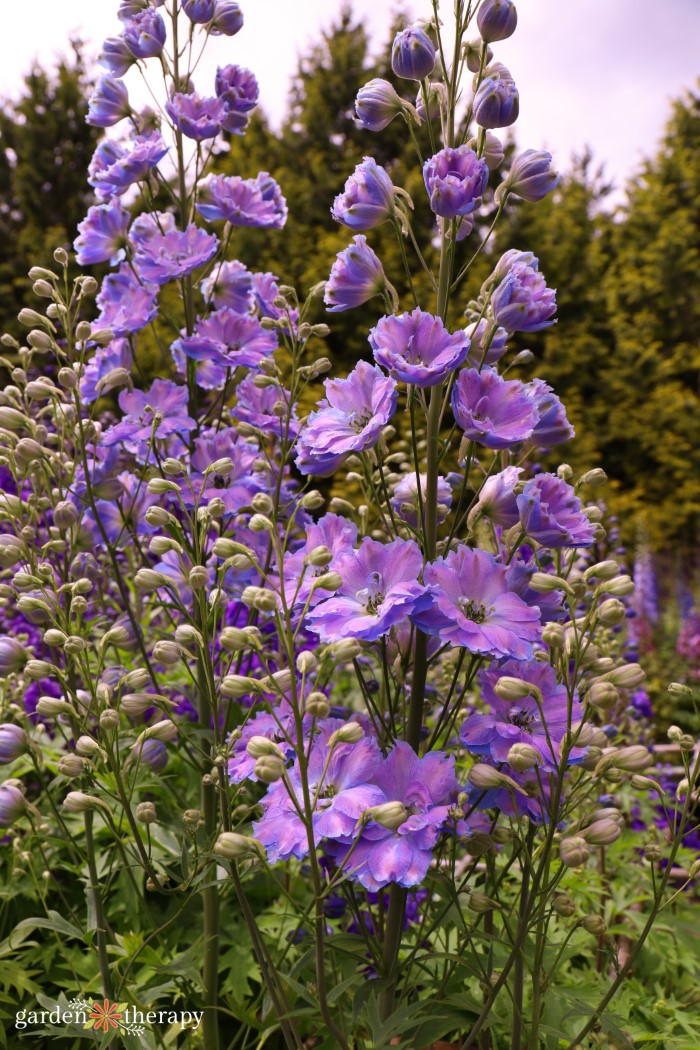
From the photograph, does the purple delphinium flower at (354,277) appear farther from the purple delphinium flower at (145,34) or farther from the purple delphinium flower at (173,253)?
the purple delphinium flower at (145,34)

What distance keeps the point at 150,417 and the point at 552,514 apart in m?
1.01

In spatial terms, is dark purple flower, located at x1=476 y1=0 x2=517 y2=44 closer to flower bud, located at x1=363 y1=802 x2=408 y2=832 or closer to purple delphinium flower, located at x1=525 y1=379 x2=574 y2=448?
purple delphinium flower, located at x1=525 y1=379 x2=574 y2=448

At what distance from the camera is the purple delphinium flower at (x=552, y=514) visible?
3.99ft

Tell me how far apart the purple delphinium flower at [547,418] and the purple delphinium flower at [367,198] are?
0.38 meters

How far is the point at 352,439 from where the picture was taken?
122cm

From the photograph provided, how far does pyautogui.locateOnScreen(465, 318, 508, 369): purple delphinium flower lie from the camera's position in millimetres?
1376

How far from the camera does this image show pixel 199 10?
6.14 feet

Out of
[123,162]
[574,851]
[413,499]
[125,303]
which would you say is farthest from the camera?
[125,303]

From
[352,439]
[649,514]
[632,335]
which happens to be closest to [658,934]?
[352,439]

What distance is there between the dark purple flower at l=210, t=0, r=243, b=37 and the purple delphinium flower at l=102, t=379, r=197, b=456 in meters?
0.88

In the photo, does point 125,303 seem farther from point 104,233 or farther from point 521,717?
point 521,717

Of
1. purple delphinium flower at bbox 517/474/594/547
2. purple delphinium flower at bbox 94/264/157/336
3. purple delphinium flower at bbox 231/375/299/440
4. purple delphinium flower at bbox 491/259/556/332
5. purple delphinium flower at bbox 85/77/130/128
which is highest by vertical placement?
purple delphinium flower at bbox 85/77/130/128

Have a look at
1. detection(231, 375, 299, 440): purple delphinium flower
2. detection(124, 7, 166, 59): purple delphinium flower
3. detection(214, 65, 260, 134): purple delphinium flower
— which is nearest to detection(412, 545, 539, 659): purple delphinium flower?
detection(231, 375, 299, 440): purple delphinium flower

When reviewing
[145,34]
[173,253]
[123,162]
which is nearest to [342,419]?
[173,253]
